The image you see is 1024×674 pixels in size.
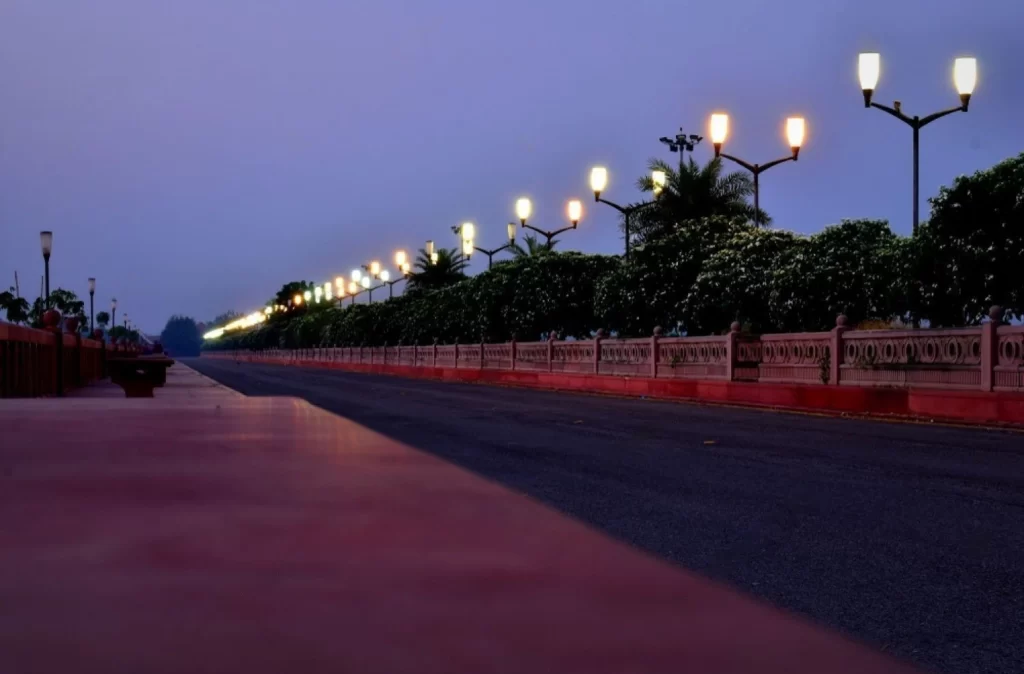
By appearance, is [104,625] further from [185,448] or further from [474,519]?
[185,448]

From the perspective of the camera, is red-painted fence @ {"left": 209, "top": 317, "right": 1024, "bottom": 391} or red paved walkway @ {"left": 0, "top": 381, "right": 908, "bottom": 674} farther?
red-painted fence @ {"left": 209, "top": 317, "right": 1024, "bottom": 391}

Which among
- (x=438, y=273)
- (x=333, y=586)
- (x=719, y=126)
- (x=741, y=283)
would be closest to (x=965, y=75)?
(x=719, y=126)

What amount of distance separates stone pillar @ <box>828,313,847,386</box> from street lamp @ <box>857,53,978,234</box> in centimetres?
252

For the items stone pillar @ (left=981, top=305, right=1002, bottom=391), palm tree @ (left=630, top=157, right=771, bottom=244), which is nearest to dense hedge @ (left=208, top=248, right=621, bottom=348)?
palm tree @ (left=630, top=157, right=771, bottom=244)

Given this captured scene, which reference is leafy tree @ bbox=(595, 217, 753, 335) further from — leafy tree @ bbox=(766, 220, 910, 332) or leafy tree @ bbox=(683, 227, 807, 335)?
leafy tree @ bbox=(766, 220, 910, 332)

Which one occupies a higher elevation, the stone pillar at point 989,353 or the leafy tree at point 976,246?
the leafy tree at point 976,246

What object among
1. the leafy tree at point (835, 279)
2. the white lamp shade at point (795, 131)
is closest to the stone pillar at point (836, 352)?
the leafy tree at point (835, 279)

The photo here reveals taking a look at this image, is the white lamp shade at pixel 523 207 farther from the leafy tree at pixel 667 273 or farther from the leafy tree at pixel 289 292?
the leafy tree at pixel 289 292

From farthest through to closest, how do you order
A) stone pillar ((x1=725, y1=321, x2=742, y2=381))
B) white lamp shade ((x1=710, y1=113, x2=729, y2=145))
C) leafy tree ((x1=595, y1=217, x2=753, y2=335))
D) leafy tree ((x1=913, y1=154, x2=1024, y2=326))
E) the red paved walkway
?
leafy tree ((x1=595, y1=217, x2=753, y2=335)), white lamp shade ((x1=710, y1=113, x2=729, y2=145)), stone pillar ((x1=725, y1=321, x2=742, y2=381)), leafy tree ((x1=913, y1=154, x2=1024, y2=326)), the red paved walkway

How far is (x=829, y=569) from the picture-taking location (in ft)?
19.5

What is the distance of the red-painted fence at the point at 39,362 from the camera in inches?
583

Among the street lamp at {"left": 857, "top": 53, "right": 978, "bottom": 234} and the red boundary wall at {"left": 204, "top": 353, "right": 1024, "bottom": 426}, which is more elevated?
the street lamp at {"left": 857, "top": 53, "right": 978, "bottom": 234}

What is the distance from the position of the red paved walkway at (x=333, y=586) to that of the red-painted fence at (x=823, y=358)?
534 inches

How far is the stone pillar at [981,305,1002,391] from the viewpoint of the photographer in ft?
56.4
